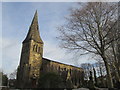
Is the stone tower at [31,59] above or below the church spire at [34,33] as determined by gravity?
below

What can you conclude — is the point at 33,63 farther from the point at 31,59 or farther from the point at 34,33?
the point at 34,33

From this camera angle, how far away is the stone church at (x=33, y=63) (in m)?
30.5

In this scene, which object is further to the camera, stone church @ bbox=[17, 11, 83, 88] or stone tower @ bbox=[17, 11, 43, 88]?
stone church @ bbox=[17, 11, 83, 88]

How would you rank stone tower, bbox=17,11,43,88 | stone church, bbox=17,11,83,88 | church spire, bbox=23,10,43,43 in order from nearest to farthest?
stone tower, bbox=17,11,43,88 → stone church, bbox=17,11,83,88 → church spire, bbox=23,10,43,43

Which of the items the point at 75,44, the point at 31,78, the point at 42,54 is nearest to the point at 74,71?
the point at 42,54

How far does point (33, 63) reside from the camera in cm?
3322

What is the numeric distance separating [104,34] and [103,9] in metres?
2.34

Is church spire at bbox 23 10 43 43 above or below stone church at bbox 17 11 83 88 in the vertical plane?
above

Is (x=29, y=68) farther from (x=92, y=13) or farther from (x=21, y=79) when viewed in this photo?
(x=92, y=13)

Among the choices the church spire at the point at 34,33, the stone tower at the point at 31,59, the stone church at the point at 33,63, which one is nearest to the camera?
the stone tower at the point at 31,59

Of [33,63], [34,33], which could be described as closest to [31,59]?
[33,63]

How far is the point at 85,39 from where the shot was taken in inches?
493

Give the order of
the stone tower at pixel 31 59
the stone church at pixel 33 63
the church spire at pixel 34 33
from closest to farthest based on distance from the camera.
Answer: the stone tower at pixel 31 59 < the stone church at pixel 33 63 < the church spire at pixel 34 33

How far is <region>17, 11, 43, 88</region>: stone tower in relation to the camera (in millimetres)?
30344
